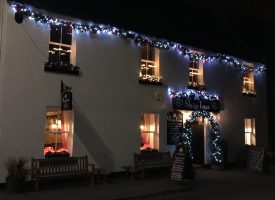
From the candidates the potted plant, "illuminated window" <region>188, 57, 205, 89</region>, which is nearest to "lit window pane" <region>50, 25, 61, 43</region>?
the potted plant

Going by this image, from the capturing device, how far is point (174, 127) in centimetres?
1535

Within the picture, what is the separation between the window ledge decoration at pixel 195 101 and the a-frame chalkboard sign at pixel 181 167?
3.18 m

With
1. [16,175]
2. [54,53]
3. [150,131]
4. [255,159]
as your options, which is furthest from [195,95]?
[16,175]

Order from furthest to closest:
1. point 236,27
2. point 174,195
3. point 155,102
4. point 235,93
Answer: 1. point 236,27
2. point 235,93
3. point 155,102
4. point 174,195

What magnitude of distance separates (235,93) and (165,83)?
4825 mm

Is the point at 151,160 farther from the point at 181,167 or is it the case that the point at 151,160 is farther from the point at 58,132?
the point at 58,132

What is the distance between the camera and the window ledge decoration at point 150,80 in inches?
570

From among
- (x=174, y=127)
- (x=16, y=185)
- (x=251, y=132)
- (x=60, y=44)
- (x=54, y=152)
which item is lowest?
(x=16, y=185)

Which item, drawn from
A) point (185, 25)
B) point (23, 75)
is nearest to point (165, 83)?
point (185, 25)

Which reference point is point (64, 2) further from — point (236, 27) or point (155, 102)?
point (236, 27)

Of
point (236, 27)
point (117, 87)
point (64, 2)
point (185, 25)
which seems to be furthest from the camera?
point (236, 27)

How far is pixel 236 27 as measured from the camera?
20.2 metres

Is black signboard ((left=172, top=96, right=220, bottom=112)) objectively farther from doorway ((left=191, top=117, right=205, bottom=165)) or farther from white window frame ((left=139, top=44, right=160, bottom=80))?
white window frame ((left=139, top=44, right=160, bottom=80))

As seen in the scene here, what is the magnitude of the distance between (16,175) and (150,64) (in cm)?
725
